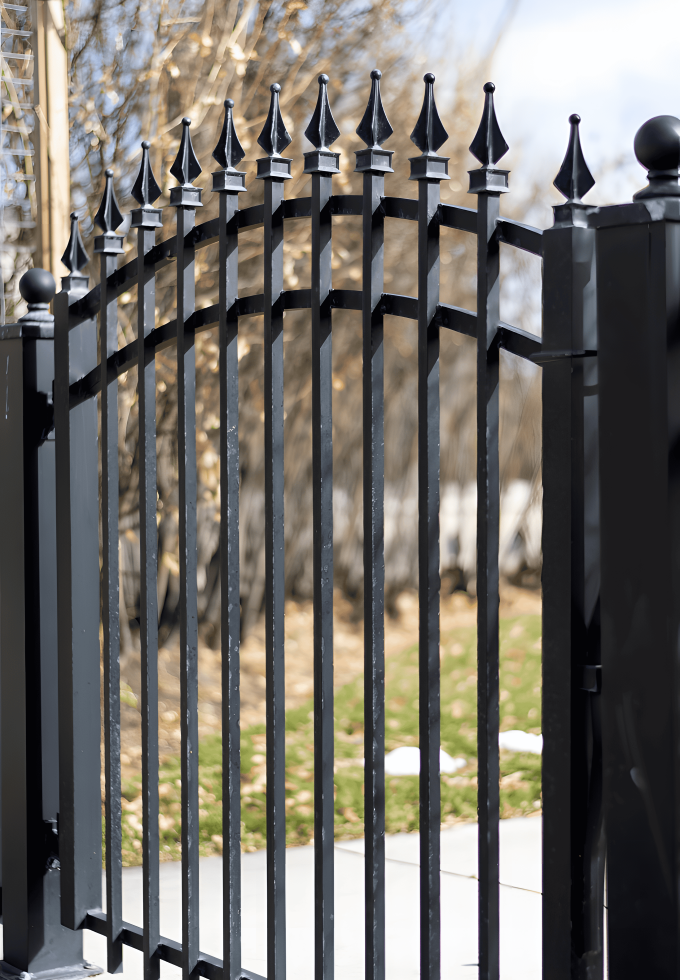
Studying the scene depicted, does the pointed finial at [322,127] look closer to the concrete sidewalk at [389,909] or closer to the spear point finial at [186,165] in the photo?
the spear point finial at [186,165]

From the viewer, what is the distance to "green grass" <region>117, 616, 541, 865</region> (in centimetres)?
492

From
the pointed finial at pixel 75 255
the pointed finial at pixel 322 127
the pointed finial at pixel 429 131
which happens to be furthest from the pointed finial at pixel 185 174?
the pointed finial at pixel 429 131

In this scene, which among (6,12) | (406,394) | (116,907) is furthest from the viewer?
(406,394)

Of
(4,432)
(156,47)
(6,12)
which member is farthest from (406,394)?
(4,432)

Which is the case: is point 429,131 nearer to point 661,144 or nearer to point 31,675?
point 661,144

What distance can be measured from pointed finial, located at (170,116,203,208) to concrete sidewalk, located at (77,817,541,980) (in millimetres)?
2127

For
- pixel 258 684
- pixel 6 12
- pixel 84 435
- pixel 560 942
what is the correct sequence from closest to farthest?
pixel 560 942, pixel 84 435, pixel 6 12, pixel 258 684

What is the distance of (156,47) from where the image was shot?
6.33 meters

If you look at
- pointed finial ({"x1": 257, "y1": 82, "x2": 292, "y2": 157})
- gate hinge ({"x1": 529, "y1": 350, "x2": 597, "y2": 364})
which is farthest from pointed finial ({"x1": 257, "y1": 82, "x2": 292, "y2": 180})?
gate hinge ({"x1": 529, "y1": 350, "x2": 597, "y2": 364})

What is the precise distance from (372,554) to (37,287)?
161 centimetres

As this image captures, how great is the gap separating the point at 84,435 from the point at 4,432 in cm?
29

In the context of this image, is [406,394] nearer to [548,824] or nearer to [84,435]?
[84,435]

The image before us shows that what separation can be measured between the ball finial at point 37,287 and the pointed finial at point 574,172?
5.93ft

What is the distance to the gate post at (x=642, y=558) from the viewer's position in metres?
1.61
